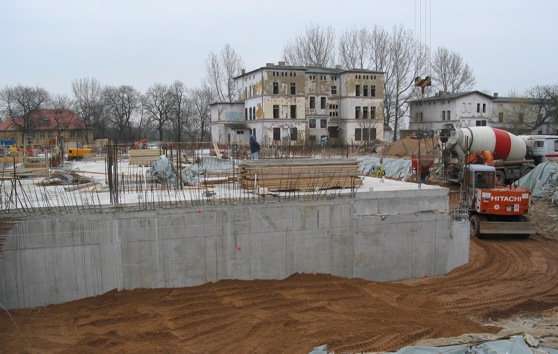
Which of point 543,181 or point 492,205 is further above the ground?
point 543,181

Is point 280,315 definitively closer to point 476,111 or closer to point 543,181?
point 543,181

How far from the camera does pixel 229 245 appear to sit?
36.3ft

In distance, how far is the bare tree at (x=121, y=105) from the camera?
207ft

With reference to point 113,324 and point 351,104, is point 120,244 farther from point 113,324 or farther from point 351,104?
point 351,104

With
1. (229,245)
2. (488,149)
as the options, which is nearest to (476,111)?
(488,149)

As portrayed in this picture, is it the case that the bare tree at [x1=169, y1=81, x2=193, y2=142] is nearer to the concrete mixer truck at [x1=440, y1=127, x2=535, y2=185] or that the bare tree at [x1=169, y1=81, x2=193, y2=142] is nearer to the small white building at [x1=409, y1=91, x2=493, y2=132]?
the small white building at [x1=409, y1=91, x2=493, y2=132]

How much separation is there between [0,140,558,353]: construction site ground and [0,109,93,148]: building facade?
5335 cm

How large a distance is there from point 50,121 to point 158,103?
586 inches

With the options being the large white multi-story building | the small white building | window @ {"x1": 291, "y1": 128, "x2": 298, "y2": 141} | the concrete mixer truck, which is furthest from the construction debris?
the small white building

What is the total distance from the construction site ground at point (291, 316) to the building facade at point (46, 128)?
53353mm

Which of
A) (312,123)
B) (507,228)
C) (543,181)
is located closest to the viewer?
(507,228)

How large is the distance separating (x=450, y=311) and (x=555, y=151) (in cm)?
1991

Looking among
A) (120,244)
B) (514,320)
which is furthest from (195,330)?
(514,320)

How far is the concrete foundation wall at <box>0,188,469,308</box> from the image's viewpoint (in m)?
9.88
